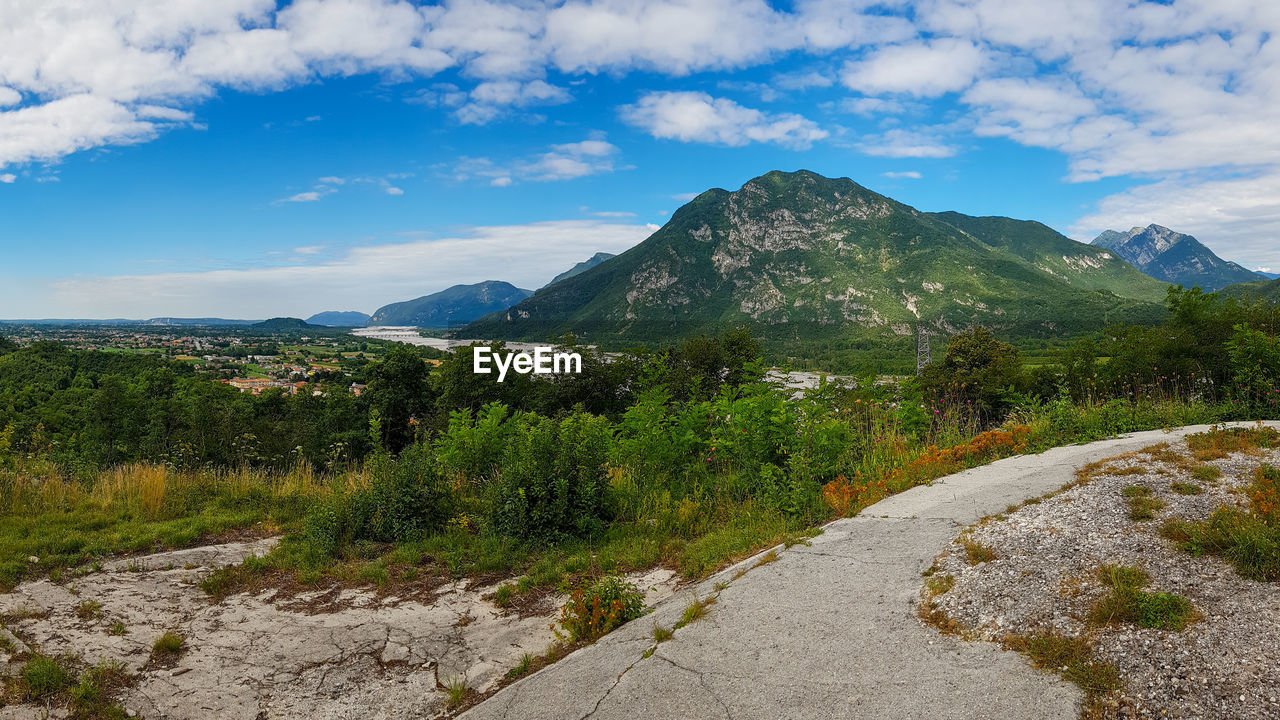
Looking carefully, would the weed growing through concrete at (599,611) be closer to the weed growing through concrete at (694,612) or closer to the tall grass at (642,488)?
the weed growing through concrete at (694,612)

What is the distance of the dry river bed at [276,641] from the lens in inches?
191

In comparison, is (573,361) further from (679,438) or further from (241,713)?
(241,713)

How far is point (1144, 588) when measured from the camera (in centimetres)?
428

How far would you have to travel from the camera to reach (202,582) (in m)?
6.89

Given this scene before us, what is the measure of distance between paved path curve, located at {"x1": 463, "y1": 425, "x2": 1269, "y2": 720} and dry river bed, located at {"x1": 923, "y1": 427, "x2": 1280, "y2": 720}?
348 mm

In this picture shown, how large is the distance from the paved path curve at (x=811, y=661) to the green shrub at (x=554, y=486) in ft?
8.56

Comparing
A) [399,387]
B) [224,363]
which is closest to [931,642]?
[399,387]

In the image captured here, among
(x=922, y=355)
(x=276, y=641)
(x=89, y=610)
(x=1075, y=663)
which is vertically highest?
(x=1075, y=663)

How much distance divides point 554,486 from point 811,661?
15.2 ft

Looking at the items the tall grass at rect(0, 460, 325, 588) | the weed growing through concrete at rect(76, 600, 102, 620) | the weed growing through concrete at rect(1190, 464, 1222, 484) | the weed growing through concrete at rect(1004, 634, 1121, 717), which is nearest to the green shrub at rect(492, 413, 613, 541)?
the tall grass at rect(0, 460, 325, 588)

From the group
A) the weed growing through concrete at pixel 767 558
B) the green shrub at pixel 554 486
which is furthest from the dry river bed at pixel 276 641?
the green shrub at pixel 554 486

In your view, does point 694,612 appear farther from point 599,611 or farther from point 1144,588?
point 1144,588

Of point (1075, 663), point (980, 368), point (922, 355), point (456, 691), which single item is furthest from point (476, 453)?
point (922, 355)

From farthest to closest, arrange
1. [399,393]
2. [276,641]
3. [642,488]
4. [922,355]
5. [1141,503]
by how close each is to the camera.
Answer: [922,355] < [399,393] < [642,488] < [276,641] < [1141,503]
